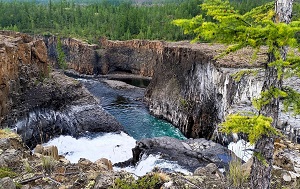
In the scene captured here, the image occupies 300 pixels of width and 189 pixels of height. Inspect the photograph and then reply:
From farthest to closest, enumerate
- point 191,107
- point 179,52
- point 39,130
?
point 179,52, point 191,107, point 39,130

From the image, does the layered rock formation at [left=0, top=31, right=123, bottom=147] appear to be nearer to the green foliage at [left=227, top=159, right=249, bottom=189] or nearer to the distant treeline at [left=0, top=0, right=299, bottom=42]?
the green foliage at [left=227, top=159, right=249, bottom=189]

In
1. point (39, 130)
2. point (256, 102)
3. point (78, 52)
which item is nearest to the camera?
point (256, 102)

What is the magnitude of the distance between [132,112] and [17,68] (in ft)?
44.7

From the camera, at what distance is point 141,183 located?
306 inches

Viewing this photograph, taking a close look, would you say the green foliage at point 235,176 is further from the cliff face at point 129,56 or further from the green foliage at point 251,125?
the cliff face at point 129,56

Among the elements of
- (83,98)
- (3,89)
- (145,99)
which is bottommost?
(145,99)

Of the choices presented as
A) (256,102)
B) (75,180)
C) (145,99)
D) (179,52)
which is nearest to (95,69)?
(145,99)

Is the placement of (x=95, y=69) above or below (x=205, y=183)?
below

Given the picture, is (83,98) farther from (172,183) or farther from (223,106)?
(172,183)

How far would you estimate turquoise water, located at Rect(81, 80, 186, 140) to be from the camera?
2823 cm

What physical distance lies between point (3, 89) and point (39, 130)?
3979mm

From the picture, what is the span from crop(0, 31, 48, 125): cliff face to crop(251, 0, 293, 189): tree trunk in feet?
66.5

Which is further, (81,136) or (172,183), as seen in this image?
(81,136)

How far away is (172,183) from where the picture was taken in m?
7.83
